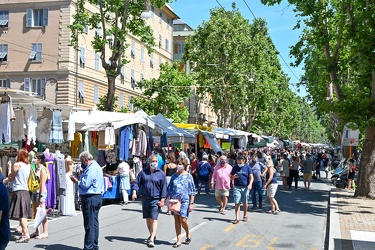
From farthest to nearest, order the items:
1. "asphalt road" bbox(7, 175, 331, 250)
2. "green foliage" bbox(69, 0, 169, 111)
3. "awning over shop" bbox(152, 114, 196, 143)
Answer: "green foliage" bbox(69, 0, 169, 111) → "awning over shop" bbox(152, 114, 196, 143) → "asphalt road" bbox(7, 175, 331, 250)

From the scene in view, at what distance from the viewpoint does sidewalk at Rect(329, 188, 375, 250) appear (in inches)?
415

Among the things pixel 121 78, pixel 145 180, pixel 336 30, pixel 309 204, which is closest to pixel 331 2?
pixel 336 30

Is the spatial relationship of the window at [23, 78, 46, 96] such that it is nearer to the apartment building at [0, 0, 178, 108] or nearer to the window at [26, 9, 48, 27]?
the apartment building at [0, 0, 178, 108]

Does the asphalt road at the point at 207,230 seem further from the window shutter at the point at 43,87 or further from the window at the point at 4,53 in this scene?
the window at the point at 4,53

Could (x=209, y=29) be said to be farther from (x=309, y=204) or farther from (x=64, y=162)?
(x=64, y=162)

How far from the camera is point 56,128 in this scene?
16547 millimetres

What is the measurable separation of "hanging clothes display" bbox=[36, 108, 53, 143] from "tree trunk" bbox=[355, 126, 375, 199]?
11.7 m

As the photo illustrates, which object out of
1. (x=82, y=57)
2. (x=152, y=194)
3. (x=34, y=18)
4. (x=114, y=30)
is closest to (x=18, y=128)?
(x=152, y=194)

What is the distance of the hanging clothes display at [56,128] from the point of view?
53.9ft

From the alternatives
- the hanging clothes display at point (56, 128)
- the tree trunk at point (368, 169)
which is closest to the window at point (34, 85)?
the hanging clothes display at point (56, 128)

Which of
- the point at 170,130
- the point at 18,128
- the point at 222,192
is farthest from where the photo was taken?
the point at 170,130

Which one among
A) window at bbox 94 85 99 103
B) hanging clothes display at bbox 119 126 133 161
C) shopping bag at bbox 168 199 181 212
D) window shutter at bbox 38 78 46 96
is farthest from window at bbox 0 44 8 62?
shopping bag at bbox 168 199 181 212

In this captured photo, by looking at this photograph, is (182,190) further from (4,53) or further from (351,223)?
(4,53)

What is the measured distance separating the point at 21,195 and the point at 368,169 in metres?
14.1
